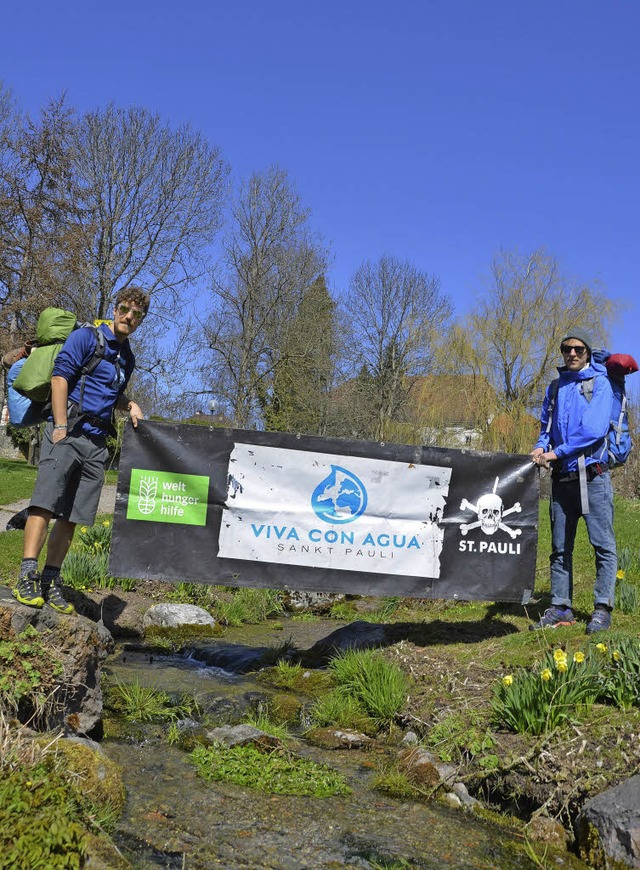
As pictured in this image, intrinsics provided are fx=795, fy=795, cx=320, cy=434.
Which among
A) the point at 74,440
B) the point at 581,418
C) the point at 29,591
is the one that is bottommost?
the point at 29,591

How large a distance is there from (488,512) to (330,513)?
1.29 meters

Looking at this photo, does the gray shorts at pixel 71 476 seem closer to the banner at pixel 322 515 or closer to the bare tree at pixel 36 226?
the banner at pixel 322 515

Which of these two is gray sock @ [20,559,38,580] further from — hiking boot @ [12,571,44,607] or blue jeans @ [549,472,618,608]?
blue jeans @ [549,472,618,608]

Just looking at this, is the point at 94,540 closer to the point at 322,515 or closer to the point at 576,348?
the point at 322,515

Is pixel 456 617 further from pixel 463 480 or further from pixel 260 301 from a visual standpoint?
pixel 260 301

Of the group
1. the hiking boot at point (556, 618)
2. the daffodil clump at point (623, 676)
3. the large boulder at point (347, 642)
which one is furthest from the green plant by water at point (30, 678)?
the hiking boot at point (556, 618)

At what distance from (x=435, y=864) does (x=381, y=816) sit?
512 millimetres

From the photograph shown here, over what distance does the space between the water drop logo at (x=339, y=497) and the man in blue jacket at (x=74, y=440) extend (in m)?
1.71

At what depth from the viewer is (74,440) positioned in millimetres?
5246

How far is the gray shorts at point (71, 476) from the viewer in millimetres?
5109

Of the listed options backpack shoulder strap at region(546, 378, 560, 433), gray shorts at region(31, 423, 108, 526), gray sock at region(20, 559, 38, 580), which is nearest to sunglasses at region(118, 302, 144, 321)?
gray shorts at region(31, 423, 108, 526)

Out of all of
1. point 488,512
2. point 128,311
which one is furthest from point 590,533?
point 128,311

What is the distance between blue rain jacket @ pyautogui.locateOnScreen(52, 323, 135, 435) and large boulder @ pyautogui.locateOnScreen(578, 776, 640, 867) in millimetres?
3717

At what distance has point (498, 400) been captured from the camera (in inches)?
1283
